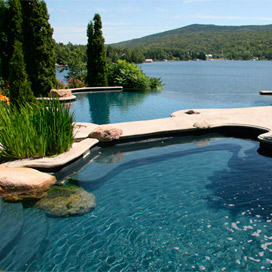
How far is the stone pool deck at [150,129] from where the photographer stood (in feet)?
16.6

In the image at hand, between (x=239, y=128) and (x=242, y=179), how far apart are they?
319cm

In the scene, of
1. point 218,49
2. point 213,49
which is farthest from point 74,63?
point 213,49

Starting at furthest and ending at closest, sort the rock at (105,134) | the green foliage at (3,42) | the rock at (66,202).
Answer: the green foliage at (3,42)
the rock at (105,134)
the rock at (66,202)

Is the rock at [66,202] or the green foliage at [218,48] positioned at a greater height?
the green foliage at [218,48]

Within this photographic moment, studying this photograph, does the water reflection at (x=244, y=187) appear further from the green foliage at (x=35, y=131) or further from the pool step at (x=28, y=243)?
the green foliage at (x=35, y=131)

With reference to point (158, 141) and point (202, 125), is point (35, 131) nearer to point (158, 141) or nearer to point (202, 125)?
point (158, 141)

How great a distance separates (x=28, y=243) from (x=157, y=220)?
1.74m

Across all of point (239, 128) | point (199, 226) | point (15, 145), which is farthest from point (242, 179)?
point (15, 145)

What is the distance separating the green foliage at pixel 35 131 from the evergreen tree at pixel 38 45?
914cm

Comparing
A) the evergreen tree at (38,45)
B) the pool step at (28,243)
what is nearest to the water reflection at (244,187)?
the pool step at (28,243)

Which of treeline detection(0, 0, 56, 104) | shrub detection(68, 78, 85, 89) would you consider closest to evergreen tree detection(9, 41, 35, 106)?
treeline detection(0, 0, 56, 104)

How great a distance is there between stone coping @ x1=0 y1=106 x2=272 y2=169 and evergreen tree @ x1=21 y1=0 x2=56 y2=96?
7332mm

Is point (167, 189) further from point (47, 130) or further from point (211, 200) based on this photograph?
point (47, 130)

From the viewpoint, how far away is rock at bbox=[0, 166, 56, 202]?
4699 mm
